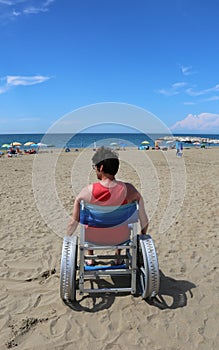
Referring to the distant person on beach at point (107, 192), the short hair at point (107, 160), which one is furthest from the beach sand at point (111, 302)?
the short hair at point (107, 160)

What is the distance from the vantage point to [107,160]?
3.08 meters

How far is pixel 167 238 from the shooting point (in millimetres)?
4922

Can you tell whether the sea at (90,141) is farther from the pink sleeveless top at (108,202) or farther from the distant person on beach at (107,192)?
the pink sleeveless top at (108,202)

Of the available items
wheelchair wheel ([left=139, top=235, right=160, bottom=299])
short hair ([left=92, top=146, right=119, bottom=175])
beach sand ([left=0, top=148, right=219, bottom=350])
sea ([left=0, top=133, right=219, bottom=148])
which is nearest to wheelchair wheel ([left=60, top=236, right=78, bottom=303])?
beach sand ([left=0, top=148, right=219, bottom=350])

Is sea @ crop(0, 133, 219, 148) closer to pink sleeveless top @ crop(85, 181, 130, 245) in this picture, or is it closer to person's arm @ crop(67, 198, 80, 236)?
pink sleeveless top @ crop(85, 181, 130, 245)

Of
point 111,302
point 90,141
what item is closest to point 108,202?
point 111,302

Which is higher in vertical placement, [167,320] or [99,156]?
[99,156]

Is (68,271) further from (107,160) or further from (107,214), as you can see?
(107,160)

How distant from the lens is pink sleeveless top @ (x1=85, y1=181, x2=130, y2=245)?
3.06 meters

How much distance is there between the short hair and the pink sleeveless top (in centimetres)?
16

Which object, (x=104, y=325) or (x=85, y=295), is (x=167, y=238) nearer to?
(x=85, y=295)

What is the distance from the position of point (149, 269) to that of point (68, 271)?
2.60ft

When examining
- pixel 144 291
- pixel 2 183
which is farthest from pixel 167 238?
pixel 2 183

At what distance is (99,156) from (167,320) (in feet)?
5.76
